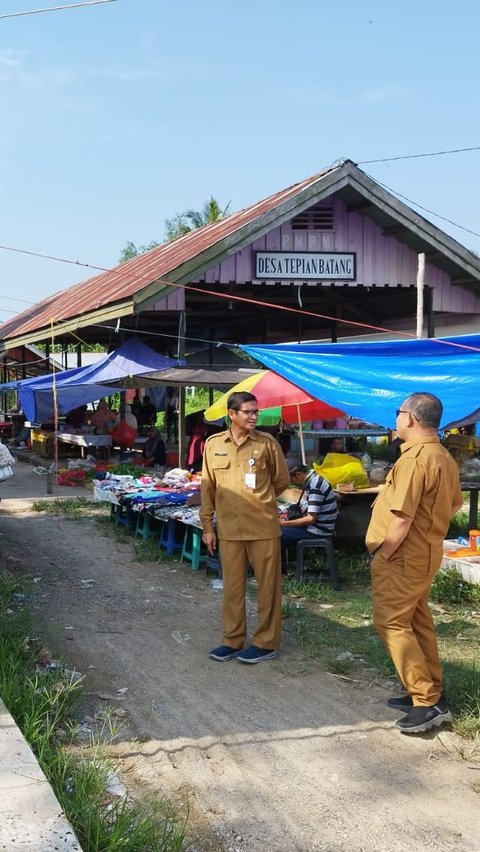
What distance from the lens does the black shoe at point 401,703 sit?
4.52 meters

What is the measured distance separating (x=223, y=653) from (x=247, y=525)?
0.91m

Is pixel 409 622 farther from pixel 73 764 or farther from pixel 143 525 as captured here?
pixel 143 525

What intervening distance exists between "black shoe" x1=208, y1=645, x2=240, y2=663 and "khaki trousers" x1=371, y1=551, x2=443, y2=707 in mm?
1406

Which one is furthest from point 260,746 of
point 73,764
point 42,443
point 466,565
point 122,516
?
point 42,443

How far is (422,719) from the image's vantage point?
4.21m

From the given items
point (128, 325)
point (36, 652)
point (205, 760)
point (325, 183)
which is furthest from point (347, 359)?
point (128, 325)

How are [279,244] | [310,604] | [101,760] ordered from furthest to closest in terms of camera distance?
[279,244], [310,604], [101,760]

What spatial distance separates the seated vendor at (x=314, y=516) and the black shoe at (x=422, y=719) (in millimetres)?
3271

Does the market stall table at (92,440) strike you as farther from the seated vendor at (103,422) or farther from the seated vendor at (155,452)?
the seated vendor at (155,452)

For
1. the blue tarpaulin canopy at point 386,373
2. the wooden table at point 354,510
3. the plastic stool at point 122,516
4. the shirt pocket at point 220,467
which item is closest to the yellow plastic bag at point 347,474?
the wooden table at point 354,510

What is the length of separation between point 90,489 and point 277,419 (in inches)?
206

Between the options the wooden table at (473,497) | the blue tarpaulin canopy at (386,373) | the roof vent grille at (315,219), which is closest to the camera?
the blue tarpaulin canopy at (386,373)

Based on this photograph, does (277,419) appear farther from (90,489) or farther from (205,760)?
(205,760)

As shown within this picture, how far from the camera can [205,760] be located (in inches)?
154
